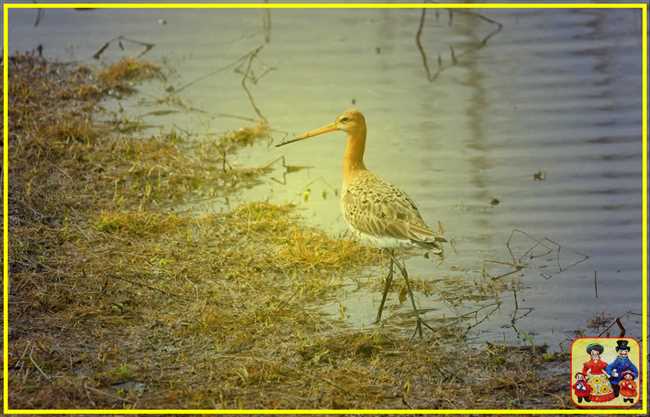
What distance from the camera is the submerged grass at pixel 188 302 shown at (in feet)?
24.0

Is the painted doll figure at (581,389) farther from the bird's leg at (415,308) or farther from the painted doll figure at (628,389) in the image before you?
the bird's leg at (415,308)

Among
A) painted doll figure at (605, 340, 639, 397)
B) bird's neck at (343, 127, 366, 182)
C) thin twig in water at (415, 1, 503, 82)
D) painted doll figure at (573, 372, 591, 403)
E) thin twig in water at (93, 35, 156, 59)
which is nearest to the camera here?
painted doll figure at (573, 372, 591, 403)

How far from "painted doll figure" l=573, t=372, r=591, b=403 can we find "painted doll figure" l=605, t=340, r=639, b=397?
15 cm

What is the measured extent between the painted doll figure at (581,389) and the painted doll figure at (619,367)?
0.15m

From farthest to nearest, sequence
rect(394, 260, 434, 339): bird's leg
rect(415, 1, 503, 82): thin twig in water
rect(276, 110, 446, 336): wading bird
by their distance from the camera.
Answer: rect(415, 1, 503, 82): thin twig in water, rect(276, 110, 446, 336): wading bird, rect(394, 260, 434, 339): bird's leg

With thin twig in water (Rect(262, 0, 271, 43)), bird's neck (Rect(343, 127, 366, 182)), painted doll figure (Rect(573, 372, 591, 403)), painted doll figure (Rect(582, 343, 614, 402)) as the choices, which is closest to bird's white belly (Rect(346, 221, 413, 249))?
bird's neck (Rect(343, 127, 366, 182))

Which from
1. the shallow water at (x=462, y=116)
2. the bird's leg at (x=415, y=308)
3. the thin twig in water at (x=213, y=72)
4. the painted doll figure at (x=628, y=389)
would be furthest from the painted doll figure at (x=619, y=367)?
the thin twig in water at (x=213, y=72)

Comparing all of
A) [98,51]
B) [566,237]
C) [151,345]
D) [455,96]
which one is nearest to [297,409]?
[151,345]

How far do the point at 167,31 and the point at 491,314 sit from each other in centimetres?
788

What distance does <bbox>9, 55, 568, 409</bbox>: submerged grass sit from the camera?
731cm

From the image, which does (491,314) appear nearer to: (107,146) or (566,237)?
(566,237)

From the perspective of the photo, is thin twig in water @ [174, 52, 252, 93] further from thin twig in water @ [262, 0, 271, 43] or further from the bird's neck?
the bird's neck

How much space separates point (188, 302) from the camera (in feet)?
28.5

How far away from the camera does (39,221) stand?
986 cm
